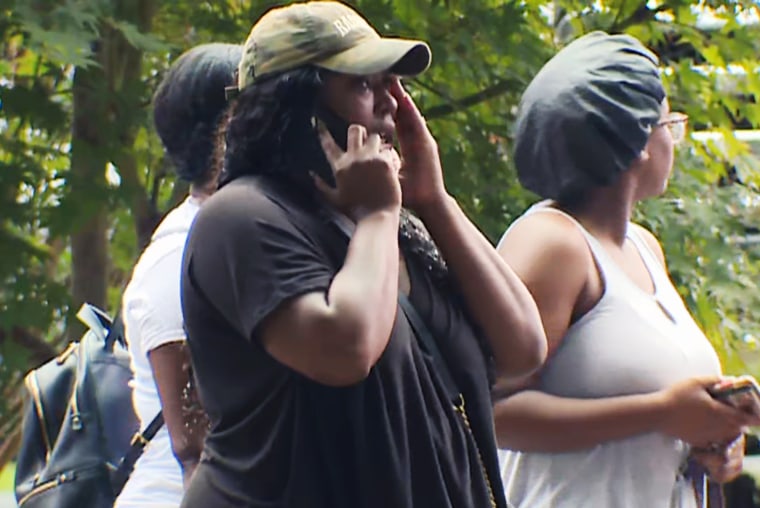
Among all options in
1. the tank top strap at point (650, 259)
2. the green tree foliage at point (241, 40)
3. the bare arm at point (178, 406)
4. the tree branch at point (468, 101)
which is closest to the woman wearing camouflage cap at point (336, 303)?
the bare arm at point (178, 406)

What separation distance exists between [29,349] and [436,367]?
3.84 metres

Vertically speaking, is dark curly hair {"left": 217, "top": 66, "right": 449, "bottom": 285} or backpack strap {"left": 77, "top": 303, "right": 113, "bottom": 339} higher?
dark curly hair {"left": 217, "top": 66, "right": 449, "bottom": 285}

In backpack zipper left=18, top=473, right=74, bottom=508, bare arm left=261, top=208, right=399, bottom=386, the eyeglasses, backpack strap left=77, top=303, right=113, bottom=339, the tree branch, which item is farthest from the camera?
the tree branch

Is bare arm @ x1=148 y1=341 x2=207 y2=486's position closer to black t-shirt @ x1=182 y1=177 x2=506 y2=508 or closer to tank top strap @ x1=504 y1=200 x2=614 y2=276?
black t-shirt @ x1=182 y1=177 x2=506 y2=508

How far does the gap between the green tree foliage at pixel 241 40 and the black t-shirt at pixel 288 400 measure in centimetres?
293

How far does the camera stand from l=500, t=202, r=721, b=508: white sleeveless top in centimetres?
306

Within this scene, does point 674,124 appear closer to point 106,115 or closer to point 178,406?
point 178,406

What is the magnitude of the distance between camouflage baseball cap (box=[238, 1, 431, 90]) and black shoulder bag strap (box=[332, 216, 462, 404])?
9.3 inches

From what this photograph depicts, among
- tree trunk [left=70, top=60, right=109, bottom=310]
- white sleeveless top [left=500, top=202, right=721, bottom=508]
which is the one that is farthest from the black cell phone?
tree trunk [left=70, top=60, right=109, bottom=310]

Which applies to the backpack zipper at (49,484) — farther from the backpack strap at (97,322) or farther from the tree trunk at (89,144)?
the tree trunk at (89,144)

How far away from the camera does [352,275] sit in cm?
215

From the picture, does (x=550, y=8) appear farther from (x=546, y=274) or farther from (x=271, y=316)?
(x=271, y=316)

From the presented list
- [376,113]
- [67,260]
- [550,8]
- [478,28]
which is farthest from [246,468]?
[67,260]

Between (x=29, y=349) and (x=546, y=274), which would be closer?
(x=546, y=274)
